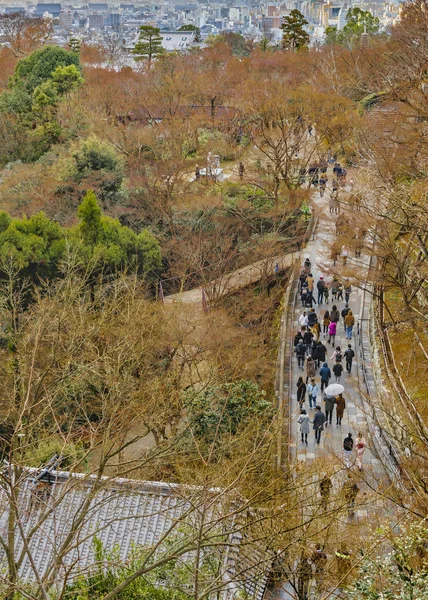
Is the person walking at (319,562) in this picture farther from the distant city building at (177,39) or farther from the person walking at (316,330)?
the distant city building at (177,39)

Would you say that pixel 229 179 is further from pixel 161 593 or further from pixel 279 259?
pixel 161 593

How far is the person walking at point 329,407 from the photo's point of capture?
647 inches

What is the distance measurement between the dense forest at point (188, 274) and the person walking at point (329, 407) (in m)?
1.07

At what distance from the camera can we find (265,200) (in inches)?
1137

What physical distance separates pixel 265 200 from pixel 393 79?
→ 6.52m

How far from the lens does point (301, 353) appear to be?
18953 mm

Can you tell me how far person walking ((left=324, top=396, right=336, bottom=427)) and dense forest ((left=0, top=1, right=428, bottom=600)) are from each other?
1.07 m

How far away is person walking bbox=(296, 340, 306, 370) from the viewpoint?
1884 cm

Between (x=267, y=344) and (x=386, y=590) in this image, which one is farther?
(x=267, y=344)

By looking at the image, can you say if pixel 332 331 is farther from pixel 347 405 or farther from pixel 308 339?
pixel 347 405

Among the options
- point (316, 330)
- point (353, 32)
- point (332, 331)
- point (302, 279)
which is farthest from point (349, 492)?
point (353, 32)

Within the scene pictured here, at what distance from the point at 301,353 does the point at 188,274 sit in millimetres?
4968

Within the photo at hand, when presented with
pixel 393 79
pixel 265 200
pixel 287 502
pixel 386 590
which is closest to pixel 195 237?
pixel 265 200

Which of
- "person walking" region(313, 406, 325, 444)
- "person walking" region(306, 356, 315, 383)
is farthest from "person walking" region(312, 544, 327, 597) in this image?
"person walking" region(306, 356, 315, 383)
